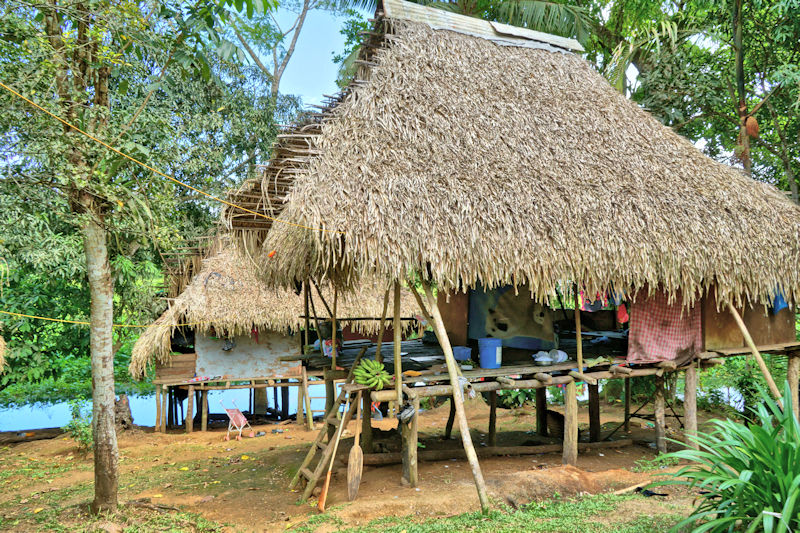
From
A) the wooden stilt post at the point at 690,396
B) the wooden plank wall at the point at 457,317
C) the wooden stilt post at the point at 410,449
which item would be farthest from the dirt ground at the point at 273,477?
the wooden plank wall at the point at 457,317

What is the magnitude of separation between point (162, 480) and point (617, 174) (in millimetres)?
7184

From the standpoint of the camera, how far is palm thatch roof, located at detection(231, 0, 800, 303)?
18.6 ft

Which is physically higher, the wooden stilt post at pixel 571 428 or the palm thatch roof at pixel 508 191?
the palm thatch roof at pixel 508 191

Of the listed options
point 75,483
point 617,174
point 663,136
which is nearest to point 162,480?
point 75,483

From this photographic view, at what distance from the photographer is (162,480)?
24.9 ft

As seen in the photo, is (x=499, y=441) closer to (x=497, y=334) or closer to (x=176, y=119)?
(x=497, y=334)

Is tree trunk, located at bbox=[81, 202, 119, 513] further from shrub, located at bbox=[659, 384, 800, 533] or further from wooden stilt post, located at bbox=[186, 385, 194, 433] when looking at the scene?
wooden stilt post, located at bbox=[186, 385, 194, 433]

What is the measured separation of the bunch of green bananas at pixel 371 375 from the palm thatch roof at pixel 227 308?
430 centimetres

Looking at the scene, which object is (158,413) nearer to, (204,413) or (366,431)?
(204,413)

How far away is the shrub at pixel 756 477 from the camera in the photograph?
3.31 m

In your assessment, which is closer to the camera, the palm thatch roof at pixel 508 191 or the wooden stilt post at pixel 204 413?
the palm thatch roof at pixel 508 191

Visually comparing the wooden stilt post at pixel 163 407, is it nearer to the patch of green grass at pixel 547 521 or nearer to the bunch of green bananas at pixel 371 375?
the bunch of green bananas at pixel 371 375

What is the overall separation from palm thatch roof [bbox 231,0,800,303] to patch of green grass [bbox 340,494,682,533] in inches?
83.6

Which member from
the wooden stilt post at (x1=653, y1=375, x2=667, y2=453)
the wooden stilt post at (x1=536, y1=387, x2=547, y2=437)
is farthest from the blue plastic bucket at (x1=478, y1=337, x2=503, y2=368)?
the wooden stilt post at (x1=536, y1=387, x2=547, y2=437)
